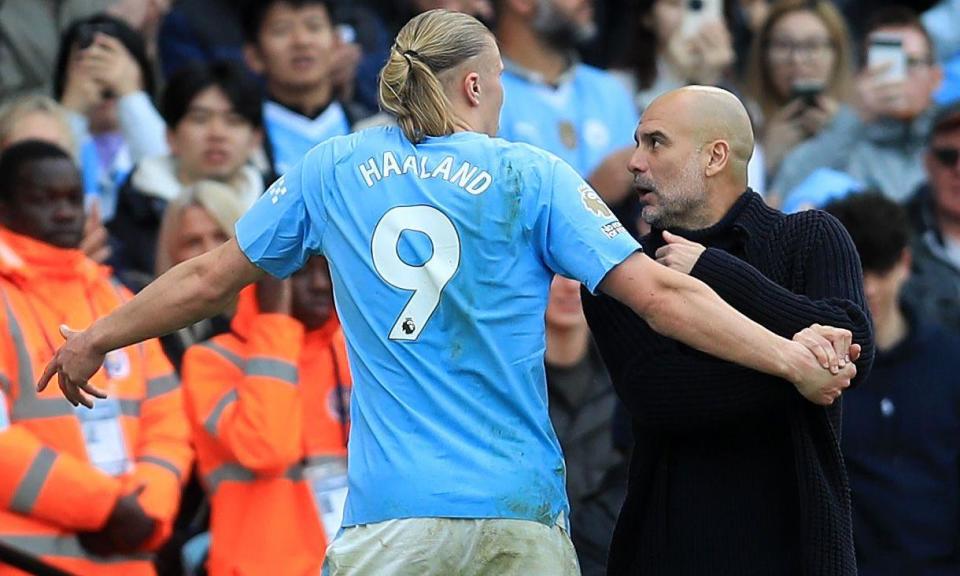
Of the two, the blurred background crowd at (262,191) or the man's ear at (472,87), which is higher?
the man's ear at (472,87)

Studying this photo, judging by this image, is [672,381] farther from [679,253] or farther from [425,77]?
[425,77]

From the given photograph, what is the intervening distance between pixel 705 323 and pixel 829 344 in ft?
1.07

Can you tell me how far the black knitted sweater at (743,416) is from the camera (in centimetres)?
454

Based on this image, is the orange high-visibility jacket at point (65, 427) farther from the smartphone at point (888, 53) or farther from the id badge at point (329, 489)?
the smartphone at point (888, 53)

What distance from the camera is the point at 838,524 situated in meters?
4.58

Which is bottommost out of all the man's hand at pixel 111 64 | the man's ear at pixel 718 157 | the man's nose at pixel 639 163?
the man's hand at pixel 111 64

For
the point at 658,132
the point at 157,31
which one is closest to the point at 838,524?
the point at 658,132

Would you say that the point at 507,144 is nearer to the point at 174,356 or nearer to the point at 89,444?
the point at 89,444

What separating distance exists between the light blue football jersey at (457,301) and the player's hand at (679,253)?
0.21 m

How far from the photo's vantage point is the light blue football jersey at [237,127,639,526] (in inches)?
170

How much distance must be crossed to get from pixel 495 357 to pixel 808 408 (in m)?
0.83

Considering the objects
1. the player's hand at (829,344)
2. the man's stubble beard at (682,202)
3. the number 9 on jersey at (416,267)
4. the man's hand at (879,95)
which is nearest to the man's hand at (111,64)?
the man's hand at (879,95)

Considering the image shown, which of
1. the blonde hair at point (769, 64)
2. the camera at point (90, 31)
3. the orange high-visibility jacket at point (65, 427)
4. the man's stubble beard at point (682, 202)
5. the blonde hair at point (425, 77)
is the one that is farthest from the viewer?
the blonde hair at point (769, 64)

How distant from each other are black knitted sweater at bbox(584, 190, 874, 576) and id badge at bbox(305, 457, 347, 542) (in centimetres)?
162
